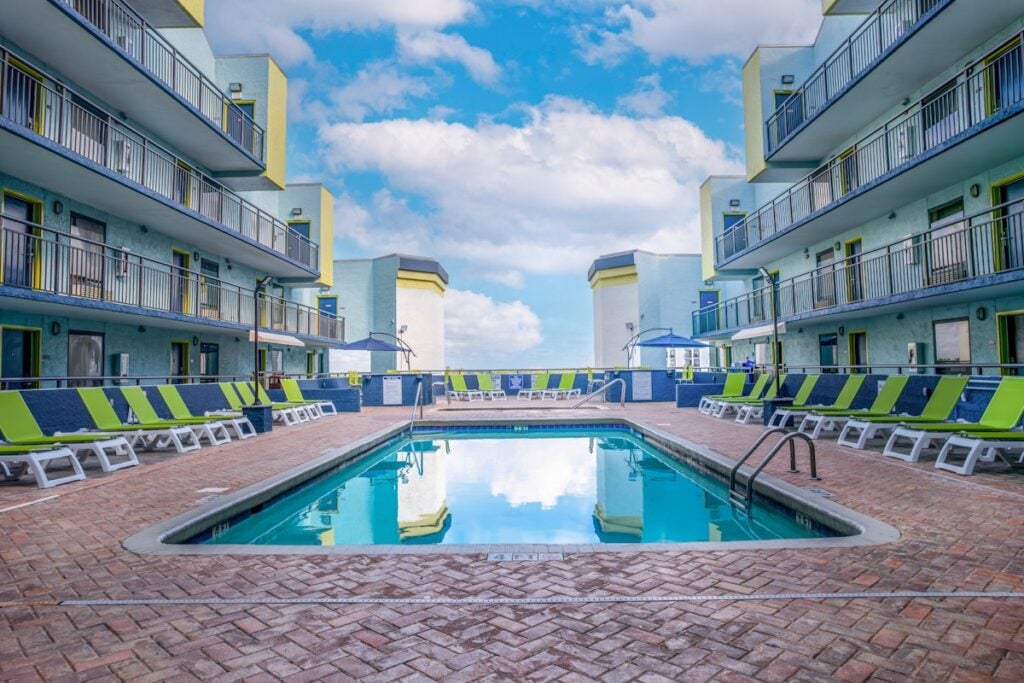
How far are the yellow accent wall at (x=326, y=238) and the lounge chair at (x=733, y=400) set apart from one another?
53.5 feet

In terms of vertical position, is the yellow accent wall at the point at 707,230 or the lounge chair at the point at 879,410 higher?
the yellow accent wall at the point at 707,230

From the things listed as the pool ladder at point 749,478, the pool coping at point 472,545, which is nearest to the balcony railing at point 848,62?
the pool ladder at point 749,478

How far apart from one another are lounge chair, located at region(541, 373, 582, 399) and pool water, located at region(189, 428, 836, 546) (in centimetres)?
1140

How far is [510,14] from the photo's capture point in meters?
24.9

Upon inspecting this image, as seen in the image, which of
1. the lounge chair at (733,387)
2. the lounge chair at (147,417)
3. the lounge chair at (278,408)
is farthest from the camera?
the lounge chair at (733,387)

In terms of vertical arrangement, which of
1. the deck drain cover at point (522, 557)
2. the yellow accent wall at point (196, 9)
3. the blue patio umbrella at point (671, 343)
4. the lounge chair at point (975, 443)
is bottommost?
the deck drain cover at point (522, 557)

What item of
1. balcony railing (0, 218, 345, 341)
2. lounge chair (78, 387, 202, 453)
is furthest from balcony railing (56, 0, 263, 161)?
lounge chair (78, 387, 202, 453)

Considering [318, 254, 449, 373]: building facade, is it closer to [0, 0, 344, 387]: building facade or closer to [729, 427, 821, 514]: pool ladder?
[0, 0, 344, 387]: building facade

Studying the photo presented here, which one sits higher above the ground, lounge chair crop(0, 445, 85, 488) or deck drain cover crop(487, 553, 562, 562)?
lounge chair crop(0, 445, 85, 488)

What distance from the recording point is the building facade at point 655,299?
2884 centimetres

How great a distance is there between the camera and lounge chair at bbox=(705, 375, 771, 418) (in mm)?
13708

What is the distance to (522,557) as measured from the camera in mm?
3922

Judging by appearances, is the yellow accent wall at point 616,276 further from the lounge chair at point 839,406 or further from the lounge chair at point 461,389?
the lounge chair at point 839,406

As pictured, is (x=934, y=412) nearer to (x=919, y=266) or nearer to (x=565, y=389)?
(x=919, y=266)
